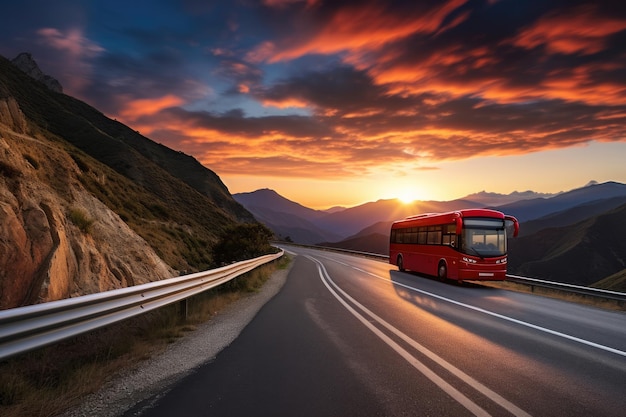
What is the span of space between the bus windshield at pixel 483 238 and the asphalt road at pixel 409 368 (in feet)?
24.6

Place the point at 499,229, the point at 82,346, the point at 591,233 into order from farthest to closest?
the point at 591,233
the point at 499,229
the point at 82,346

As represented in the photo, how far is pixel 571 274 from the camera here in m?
157

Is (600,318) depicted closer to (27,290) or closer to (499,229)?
(499,229)

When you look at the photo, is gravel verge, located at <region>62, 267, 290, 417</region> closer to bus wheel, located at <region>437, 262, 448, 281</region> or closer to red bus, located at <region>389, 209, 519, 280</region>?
red bus, located at <region>389, 209, 519, 280</region>

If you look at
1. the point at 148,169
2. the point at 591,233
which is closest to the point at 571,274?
the point at 591,233

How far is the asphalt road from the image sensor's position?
13.0 ft

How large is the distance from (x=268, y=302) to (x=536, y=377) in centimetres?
772

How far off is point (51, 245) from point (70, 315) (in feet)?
17.9

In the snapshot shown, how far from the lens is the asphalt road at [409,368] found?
3.95 meters

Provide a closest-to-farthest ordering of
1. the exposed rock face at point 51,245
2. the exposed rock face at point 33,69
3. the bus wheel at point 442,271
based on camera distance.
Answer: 1. the exposed rock face at point 51,245
2. the bus wheel at point 442,271
3. the exposed rock face at point 33,69

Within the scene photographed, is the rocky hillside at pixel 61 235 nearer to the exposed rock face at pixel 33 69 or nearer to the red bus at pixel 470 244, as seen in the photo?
the red bus at pixel 470 244

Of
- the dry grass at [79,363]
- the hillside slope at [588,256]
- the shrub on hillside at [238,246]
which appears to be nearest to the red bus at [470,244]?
the dry grass at [79,363]

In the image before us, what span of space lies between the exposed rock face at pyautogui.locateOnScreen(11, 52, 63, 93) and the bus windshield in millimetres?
124016

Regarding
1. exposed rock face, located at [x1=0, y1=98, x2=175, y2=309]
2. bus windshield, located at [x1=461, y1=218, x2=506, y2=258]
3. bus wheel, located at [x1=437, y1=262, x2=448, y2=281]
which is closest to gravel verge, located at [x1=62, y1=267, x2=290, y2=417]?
exposed rock face, located at [x1=0, y1=98, x2=175, y2=309]
